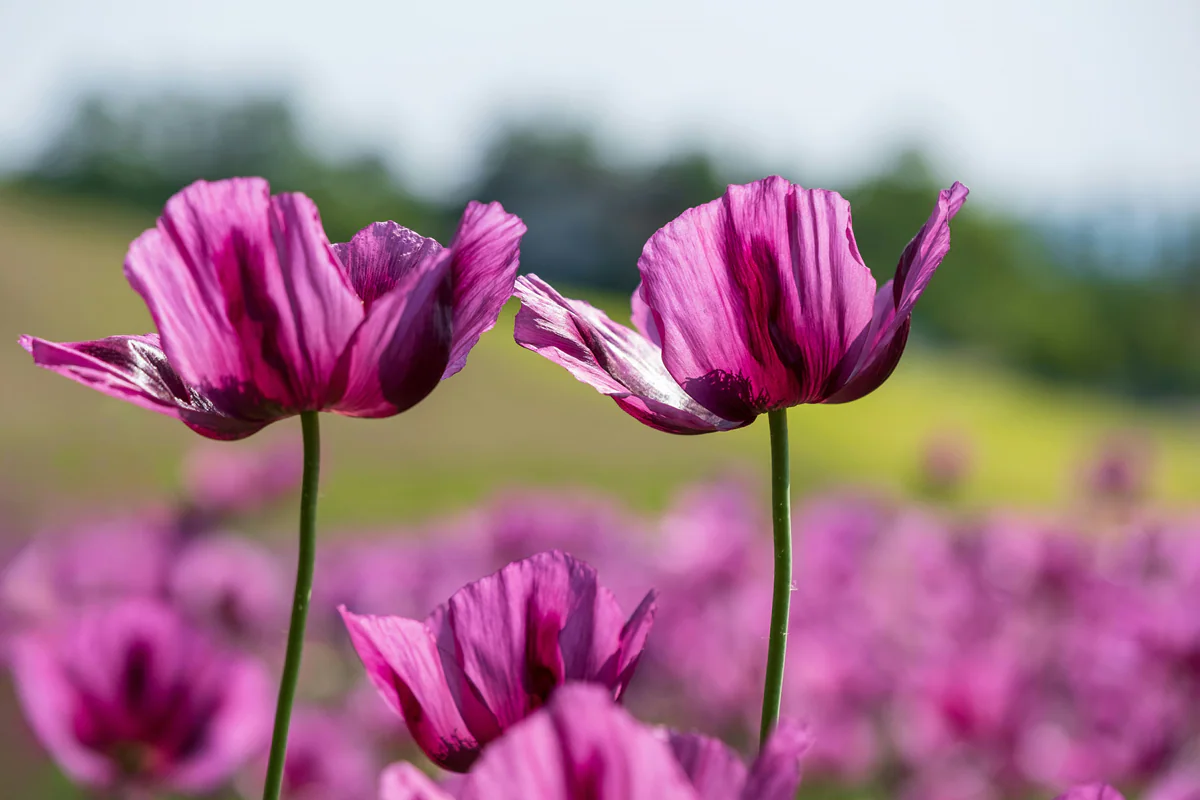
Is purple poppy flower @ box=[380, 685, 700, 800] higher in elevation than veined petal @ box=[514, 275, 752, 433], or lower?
lower

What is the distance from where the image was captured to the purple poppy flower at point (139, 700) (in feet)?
2.39

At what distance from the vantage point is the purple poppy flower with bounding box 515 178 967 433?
1.24 ft

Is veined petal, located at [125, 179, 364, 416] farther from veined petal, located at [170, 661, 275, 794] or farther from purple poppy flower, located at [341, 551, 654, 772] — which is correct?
veined petal, located at [170, 661, 275, 794]

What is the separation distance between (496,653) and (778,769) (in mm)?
95

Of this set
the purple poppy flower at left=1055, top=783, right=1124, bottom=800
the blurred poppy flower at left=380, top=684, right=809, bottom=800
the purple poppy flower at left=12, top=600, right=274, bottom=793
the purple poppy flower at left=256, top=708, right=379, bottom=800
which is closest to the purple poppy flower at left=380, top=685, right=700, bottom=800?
the blurred poppy flower at left=380, top=684, right=809, bottom=800

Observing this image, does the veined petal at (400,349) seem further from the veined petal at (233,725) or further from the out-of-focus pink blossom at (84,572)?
the out-of-focus pink blossom at (84,572)

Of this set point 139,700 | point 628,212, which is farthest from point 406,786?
point 628,212

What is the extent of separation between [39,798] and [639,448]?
301 inches

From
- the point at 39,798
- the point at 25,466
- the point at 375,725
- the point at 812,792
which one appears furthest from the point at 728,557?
the point at 25,466

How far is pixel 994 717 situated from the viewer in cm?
130

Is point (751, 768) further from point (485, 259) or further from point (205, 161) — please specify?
point (205, 161)

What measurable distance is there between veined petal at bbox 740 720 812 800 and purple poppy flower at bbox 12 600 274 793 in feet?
1.81

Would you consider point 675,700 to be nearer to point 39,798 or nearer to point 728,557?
point 728,557

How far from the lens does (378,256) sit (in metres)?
0.40
